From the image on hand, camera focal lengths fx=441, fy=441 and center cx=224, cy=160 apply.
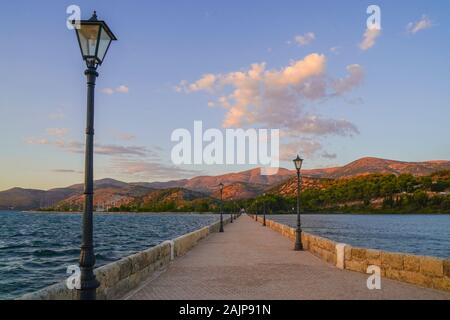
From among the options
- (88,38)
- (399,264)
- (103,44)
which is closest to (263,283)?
(399,264)

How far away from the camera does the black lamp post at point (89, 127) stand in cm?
657

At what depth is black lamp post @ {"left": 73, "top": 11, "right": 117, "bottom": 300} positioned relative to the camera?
259 inches

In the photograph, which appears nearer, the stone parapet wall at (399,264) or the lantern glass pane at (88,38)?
the lantern glass pane at (88,38)

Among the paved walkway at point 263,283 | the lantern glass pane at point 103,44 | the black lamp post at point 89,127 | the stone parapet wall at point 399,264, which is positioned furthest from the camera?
the stone parapet wall at point 399,264

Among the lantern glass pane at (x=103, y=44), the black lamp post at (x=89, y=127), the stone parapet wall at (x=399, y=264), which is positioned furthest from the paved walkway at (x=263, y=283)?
the lantern glass pane at (x=103, y=44)

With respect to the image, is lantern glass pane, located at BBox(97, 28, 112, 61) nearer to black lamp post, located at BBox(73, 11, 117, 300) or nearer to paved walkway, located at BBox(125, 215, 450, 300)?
black lamp post, located at BBox(73, 11, 117, 300)

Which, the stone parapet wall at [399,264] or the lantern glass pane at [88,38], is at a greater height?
the lantern glass pane at [88,38]

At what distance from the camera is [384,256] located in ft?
37.6

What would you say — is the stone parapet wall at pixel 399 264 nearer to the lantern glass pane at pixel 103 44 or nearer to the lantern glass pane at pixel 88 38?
the lantern glass pane at pixel 103 44

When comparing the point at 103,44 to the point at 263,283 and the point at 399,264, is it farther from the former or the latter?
the point at 399,264

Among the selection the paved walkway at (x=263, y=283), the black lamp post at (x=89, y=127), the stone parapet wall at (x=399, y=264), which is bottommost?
the paved walkway at (x=263, y=283)

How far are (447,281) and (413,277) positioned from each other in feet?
3.25

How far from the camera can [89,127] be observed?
6.80 meters
